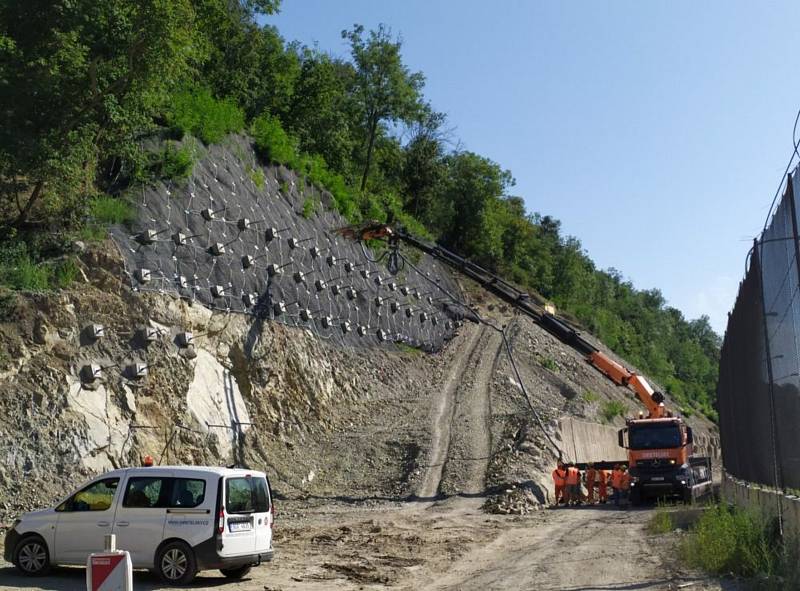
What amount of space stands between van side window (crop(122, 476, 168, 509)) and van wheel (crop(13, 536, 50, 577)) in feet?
4.61

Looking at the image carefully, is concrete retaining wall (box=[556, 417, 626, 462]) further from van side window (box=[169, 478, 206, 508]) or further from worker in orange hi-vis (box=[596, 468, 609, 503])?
van side window (box=[169, 478, 206, 508])

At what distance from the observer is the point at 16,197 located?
23.5 metres

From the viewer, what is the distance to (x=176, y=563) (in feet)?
43.0

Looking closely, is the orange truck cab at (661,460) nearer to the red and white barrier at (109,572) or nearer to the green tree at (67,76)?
the green tree at (67,76)

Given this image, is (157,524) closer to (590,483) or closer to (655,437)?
(655,437)

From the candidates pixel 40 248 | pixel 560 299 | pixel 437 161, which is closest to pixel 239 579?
pixel 40 248

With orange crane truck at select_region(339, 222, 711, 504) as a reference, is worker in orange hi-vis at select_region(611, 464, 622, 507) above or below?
below

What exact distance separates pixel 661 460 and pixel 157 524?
59.0 feet

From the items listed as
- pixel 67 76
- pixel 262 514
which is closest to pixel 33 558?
pixel 262 514

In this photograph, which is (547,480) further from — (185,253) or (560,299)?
(560,299)

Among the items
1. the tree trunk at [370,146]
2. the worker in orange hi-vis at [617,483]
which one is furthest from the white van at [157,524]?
the tree trunk at [370,146]

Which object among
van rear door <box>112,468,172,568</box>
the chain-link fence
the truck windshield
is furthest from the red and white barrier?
the truck windshield

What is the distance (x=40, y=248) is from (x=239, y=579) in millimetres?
12486

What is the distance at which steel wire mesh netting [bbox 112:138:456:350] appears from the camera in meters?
26.6
